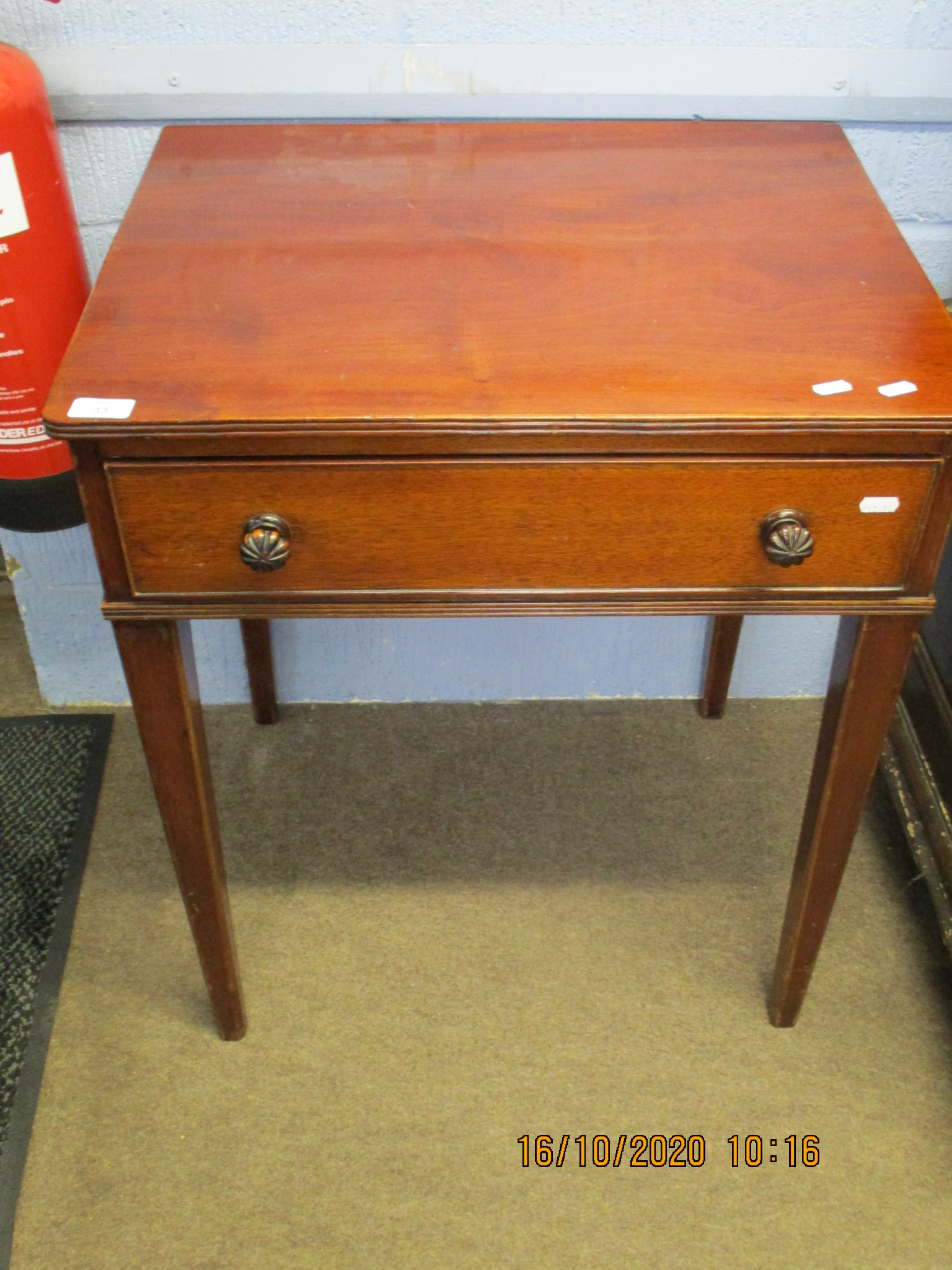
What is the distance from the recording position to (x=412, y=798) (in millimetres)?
1577

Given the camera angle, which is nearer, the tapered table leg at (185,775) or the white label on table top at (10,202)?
the tapered table leg at (185,775)

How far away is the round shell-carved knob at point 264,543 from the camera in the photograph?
874 mm

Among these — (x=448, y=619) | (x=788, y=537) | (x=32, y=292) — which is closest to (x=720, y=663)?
(x=448, y=619)

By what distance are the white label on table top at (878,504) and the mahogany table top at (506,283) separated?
0.24 feet

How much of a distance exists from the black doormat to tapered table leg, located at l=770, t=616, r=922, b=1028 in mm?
826

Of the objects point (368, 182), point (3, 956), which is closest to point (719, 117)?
point (368, 182)

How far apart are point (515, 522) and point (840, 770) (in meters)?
0.41

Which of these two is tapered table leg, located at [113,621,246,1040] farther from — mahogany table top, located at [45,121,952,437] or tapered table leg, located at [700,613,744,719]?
tapered table leg, located at [700,613,744,719]

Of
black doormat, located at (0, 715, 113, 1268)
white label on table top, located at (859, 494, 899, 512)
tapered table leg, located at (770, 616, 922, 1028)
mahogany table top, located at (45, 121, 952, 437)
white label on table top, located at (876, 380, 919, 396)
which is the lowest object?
black doormat, located at (0, 715, 113, 1268)

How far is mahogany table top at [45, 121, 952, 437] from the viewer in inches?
33.2

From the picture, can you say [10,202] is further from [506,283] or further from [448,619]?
[448,619]
